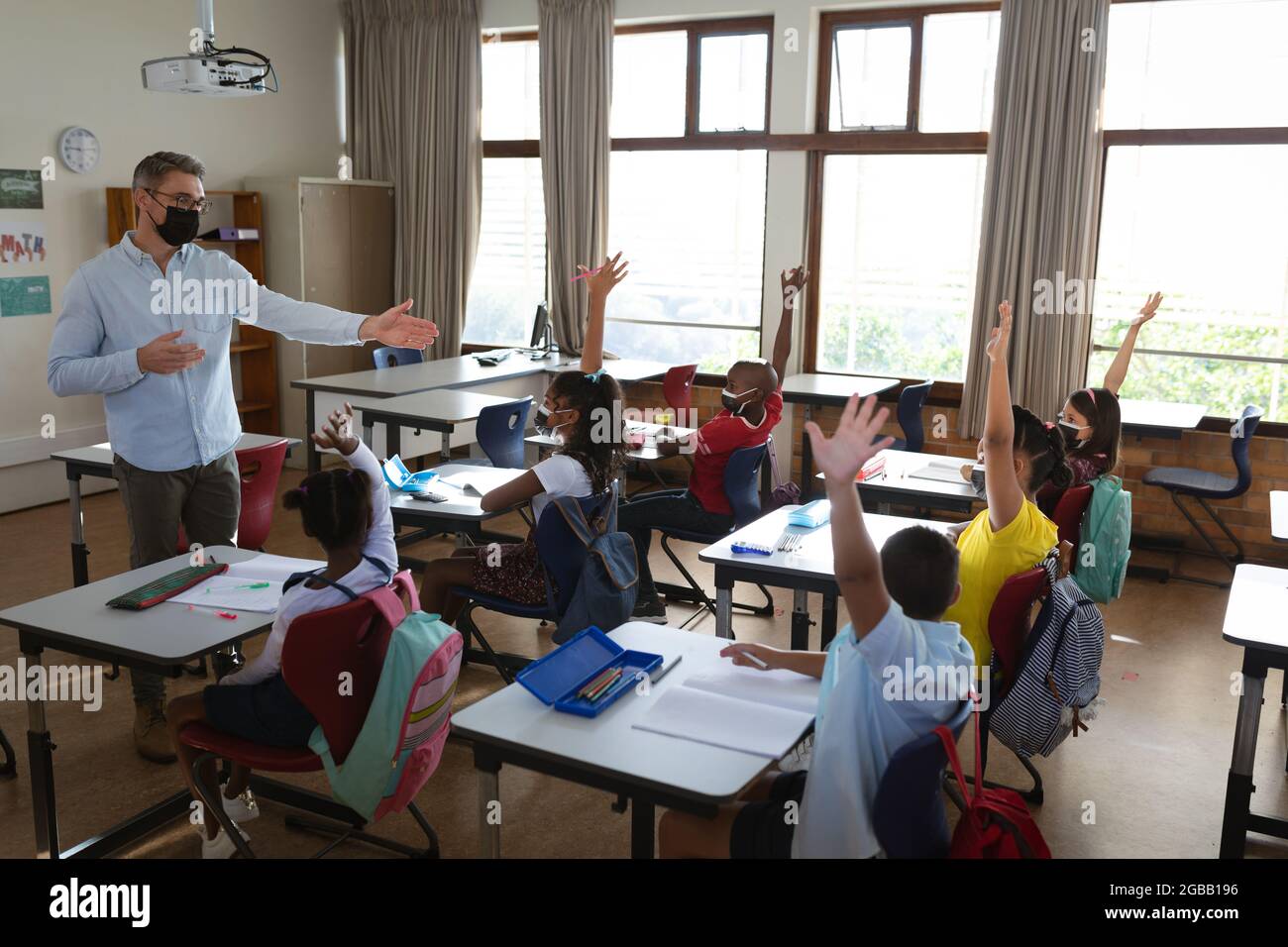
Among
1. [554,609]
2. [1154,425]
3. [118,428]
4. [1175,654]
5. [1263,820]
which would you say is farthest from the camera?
[1154,425]

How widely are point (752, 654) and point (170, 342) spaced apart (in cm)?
174

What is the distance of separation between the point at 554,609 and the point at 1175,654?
2.71m

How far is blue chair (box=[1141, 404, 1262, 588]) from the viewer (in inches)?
219

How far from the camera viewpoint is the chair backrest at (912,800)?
1.83 m

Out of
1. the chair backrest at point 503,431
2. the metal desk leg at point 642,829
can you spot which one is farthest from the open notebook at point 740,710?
Answer: the chair backrest at point 503,431

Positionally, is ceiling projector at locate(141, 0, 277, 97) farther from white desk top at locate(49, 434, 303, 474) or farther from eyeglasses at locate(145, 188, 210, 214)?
eyeglasses at locate(145, 188, 210, 214)

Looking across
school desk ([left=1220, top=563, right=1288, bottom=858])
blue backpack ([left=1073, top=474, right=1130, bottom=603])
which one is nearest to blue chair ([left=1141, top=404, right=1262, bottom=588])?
blue backpack ([left=1073, top=474, right=1130, bottom=603])

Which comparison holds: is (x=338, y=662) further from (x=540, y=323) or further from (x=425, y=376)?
(x=540, y=323)

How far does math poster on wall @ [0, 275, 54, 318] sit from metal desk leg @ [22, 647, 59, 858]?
4405mm

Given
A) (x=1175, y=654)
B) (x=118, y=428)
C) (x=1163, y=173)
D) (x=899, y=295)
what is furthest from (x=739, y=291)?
(x=118, y=428)

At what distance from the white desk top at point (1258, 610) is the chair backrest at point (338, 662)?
1.96 meters

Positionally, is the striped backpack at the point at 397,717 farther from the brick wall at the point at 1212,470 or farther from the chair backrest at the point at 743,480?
the brick wall at the point at 1212,470
